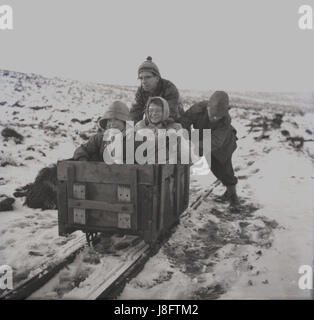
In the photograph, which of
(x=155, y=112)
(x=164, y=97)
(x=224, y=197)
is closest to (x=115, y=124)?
(x=155, y=112)

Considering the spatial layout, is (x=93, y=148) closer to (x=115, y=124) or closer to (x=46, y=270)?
(x=115, y=124)

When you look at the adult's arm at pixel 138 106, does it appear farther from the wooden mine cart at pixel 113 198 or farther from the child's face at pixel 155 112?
the wooden mine cart at pixel 113 198

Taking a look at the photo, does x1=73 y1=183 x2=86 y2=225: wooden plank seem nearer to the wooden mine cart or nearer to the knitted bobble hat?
the wooden mine cart

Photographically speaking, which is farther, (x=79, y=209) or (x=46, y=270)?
(x=79, y=209)

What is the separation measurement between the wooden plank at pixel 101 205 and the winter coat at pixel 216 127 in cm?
247

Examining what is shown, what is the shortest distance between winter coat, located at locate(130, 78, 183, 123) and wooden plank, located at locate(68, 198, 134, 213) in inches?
92.0

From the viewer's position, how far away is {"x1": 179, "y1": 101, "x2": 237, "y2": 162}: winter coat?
615cm

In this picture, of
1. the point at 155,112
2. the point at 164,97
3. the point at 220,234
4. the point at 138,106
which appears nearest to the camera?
the point at 220,234

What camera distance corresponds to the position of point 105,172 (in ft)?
13.2

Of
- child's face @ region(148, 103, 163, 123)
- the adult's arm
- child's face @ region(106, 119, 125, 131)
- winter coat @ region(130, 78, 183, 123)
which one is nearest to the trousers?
winter coat @ region(130, 78, 183, 123)

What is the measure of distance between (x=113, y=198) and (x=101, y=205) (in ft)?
0.49

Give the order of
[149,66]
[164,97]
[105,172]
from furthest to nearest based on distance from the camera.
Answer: [164,97]
[149,66]
[105,172]

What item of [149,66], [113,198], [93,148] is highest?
[149,66]
